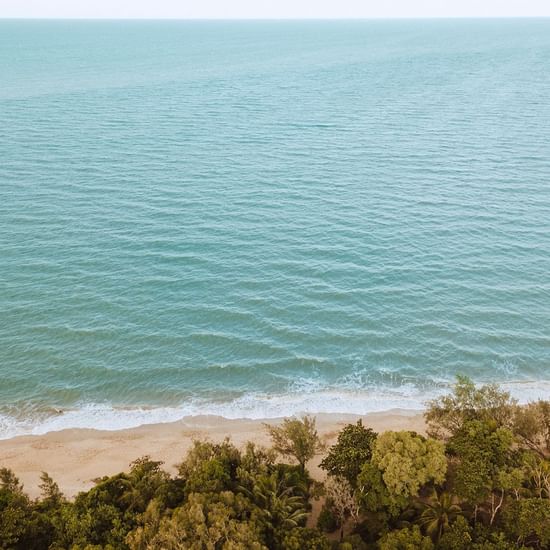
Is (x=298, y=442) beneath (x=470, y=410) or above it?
above

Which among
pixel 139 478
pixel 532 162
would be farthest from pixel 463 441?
pixel 532 162

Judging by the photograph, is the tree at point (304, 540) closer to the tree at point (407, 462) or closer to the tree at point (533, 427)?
the tree at point (407, 462)

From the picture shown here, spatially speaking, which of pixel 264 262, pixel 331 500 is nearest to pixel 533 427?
pixel 331 500

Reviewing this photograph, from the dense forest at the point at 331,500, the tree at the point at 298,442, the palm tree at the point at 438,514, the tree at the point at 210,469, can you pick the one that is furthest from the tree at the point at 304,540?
the tree at the point at 298,442

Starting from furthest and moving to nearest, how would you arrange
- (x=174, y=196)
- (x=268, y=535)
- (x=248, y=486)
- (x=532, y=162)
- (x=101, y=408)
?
(x=532, y=162)
(x=174, y=196)
(x=101, y=408)
(x=248, y=486)
(x=268, y=535)

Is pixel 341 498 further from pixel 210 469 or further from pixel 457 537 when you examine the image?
pixel 210 469

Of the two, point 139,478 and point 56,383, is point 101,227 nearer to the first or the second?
point 56,383

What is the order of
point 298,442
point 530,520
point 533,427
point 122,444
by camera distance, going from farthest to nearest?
1. point 122,444
2. point 533,427
3. point 298,442
4. point 530,520

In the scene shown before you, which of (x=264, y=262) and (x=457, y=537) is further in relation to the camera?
(x=264, y=262)
